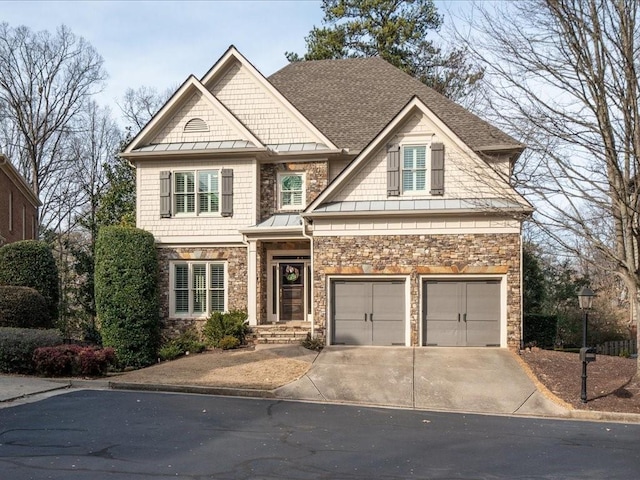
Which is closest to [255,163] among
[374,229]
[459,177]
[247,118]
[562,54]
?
[247,118]

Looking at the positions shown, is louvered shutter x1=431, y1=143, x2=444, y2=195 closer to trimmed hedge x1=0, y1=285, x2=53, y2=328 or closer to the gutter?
the gutter

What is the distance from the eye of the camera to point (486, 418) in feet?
43.1

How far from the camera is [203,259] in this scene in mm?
22016

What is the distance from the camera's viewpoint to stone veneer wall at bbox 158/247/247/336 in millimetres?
21734

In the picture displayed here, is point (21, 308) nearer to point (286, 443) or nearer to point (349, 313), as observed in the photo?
point (349, 313)

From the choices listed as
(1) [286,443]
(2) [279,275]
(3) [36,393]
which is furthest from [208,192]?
(1) [286,443]

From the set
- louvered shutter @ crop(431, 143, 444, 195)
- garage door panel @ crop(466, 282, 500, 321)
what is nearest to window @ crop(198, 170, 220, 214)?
louvered shutter @ crop(431, 143, 444, 195)

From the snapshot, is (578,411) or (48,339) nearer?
(578,411)

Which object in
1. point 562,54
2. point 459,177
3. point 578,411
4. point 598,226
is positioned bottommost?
point 578,411

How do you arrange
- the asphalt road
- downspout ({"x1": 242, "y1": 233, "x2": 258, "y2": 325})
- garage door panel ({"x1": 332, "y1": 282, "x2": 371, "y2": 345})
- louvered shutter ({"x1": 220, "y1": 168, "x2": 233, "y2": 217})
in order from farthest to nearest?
1. louvered shutter ({"x1": 220, "y1": 168, "x2": 233, "y2": 217})
2. downspout ({"x1": 242, "y1": 233, "x2": 258, "y2": 325})
3. garage door panel ({"x1": 332, "y1": 282, "x2": 371, "y2": 345})
4. the asphalt road

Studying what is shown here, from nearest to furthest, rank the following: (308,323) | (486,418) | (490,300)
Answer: (486,418) → (490,300) → (308,323)

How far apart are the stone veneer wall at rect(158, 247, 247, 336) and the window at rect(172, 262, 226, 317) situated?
209 mm

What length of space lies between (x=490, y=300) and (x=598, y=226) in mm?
3938

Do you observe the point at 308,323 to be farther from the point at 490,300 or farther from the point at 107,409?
the point at 107,409
